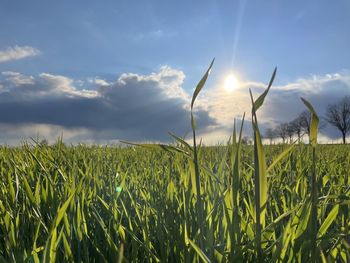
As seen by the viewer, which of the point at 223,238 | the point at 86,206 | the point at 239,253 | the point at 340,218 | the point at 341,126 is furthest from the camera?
the point at 341,126

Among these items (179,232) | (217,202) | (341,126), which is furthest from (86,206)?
(341,126)

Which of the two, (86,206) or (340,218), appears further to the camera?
(86,206)

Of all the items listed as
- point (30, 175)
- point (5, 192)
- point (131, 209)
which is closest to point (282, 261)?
point (131, 209)

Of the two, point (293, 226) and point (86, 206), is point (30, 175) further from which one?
point (293, 226)

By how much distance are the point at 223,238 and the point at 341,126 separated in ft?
207

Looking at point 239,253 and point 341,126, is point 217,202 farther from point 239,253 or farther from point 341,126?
point 341,126

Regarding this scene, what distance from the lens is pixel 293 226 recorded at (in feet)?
3.43

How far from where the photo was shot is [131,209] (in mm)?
1572

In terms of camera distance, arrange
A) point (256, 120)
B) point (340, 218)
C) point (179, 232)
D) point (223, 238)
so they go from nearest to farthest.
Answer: point (256, 120) → point (223, 238) → point (179, 232) → point (340, 218)

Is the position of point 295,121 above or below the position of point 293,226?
above

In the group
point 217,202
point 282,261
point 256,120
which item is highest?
point 256,120

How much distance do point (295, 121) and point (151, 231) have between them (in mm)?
63277

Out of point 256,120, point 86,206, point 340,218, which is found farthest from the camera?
point 86,206

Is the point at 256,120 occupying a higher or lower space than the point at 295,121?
lower
